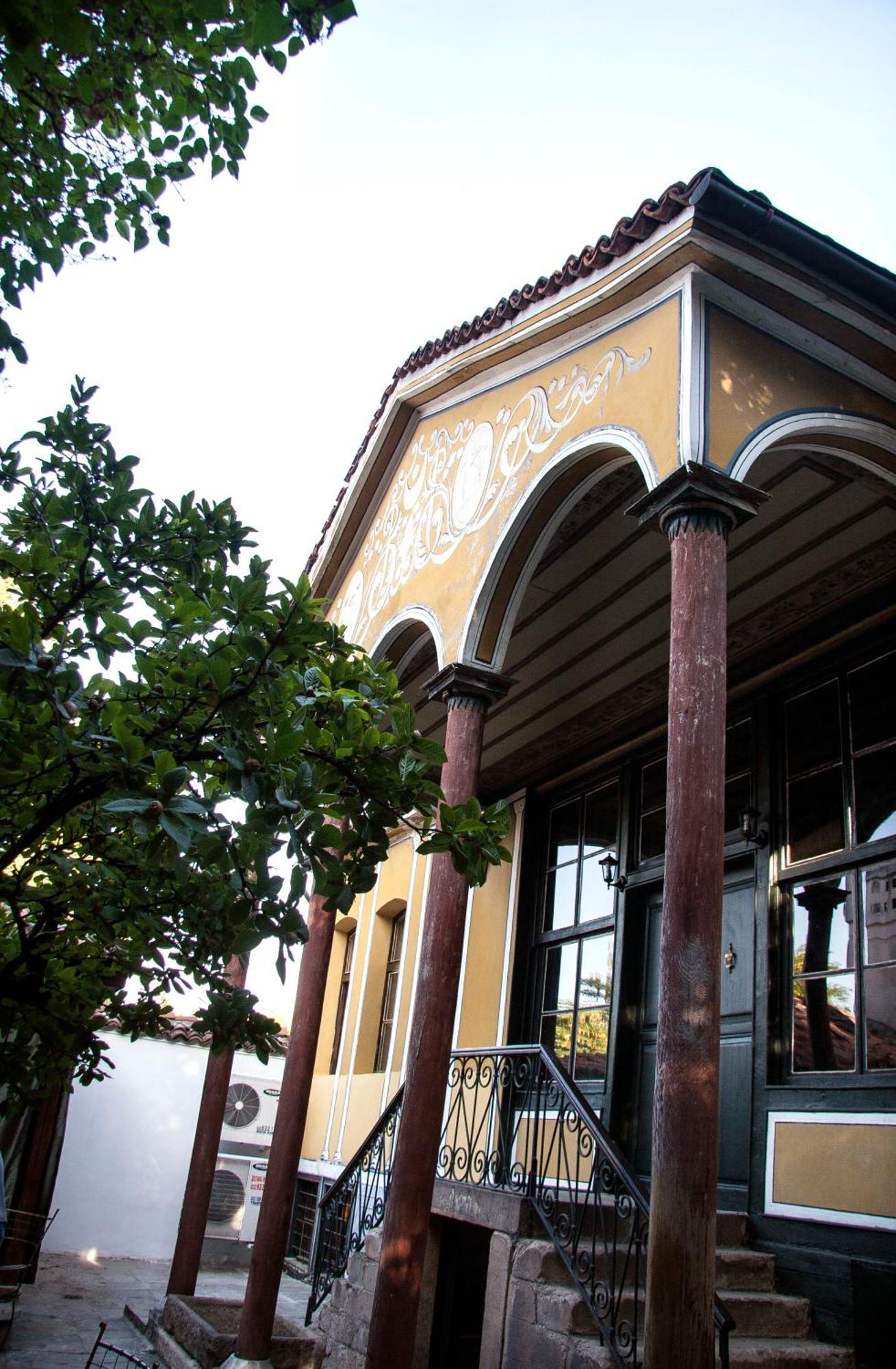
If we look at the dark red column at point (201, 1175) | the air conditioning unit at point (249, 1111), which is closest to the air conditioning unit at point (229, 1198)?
the air conditioning unit at point (249, 1111)

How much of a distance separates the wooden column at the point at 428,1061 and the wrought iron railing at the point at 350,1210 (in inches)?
42.4

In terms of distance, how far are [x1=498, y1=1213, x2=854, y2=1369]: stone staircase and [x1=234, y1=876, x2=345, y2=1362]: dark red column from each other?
224cm

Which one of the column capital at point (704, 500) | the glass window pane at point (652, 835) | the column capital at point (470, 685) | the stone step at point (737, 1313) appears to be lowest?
the stone step at point (737, 1313)

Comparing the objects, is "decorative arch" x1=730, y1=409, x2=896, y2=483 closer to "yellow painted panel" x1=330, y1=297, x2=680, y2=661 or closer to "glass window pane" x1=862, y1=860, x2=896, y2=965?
"yellow painted panel" x1=330, y1=297, x2=680, y2=661

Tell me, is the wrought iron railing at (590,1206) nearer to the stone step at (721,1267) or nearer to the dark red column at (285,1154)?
the stone step at (721,1267)

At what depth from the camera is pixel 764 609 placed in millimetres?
7324

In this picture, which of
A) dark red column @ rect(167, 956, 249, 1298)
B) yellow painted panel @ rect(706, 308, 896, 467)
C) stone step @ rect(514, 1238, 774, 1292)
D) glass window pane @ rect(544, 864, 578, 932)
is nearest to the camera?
yellow painted panel @ rect(706, 308, 896, 467)

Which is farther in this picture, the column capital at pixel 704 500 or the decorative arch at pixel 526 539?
the decorative arch at pixel 526 539

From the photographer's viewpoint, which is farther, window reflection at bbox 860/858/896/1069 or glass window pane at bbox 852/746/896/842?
glass window pane at bbox 852/746/896/842

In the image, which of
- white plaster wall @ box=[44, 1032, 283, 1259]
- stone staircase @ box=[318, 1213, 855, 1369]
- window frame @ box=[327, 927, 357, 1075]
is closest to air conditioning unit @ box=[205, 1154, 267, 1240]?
white plaster wall @ box=[44, 1032, 283, 1259]

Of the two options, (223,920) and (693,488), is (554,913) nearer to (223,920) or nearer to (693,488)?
(693,488)

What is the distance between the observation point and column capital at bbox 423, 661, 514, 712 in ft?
21.5

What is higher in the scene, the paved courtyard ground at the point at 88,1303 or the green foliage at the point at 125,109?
the green foliage at the point at 125,109

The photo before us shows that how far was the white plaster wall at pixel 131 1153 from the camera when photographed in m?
15.8
